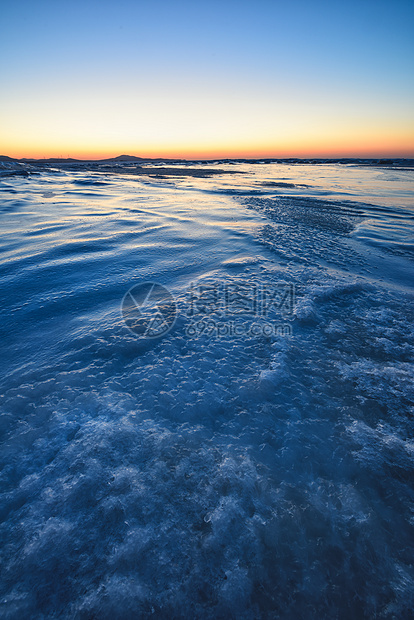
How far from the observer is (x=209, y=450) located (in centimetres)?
222

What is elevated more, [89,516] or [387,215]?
[387,215]

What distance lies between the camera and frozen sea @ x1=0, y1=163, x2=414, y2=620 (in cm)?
153

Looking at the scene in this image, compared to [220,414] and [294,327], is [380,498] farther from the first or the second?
[294,327]

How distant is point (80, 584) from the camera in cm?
152

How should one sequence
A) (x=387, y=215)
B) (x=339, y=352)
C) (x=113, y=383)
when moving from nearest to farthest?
(x=113, y=383), (x=339, y=352), (x=387, y=215)

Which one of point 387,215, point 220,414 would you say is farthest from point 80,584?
point 387,215

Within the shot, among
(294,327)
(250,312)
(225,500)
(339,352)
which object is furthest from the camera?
(250,312)

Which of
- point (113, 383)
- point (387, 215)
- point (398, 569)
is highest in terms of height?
point (387, 215)

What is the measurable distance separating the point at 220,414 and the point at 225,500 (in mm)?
748

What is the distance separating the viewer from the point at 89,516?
5.91 ft

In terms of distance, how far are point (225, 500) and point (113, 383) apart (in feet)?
5.28

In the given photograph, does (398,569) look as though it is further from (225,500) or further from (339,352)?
(339,352)

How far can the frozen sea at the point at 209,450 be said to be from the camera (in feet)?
5.02

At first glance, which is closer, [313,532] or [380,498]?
[313,532]
